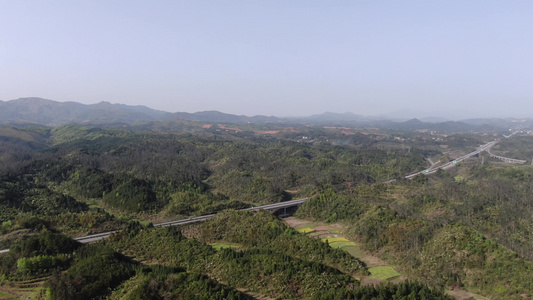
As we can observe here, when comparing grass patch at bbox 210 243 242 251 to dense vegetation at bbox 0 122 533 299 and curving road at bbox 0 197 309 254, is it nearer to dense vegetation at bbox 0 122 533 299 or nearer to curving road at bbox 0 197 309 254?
dense vegetation at bbox 0 122 533 299

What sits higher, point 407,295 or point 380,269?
point 407,295

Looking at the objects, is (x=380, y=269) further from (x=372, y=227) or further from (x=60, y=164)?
(x=60, y=164)

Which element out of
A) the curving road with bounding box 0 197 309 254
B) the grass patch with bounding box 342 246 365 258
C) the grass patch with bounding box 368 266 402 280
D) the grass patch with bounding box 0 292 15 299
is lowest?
the grass patch with bounding box 342 246 365 258

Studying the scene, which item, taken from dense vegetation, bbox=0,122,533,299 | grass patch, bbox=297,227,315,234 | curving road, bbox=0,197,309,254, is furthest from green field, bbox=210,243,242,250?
grass patch, bbox=297,227,315,234

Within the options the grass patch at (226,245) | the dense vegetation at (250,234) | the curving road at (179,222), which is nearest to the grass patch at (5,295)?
the dense vegetation at (250,234)

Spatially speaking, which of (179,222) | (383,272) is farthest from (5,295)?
(383,272)

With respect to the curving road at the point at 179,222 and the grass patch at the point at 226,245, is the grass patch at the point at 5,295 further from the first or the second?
the grass patch at the point at 226,245

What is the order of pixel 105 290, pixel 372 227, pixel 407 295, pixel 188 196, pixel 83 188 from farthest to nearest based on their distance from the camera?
pixel 83 188
pixel 188 196
pixel 372 227
pixel 105 290
pixel 407 295

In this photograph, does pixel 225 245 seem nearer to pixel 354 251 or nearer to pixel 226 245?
pixel 226 245

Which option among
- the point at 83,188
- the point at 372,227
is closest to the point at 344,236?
the point at 372,227
